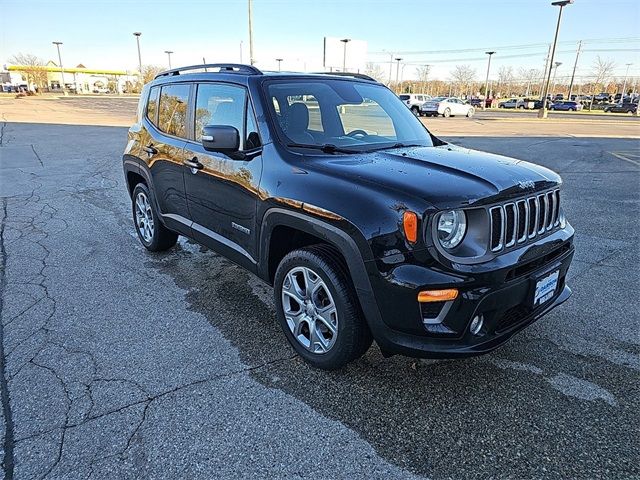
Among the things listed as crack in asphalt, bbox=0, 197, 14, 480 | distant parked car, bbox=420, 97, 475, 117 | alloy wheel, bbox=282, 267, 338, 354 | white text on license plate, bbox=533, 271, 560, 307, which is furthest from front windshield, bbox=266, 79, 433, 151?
distant parked car, bbox=420, 97, 475, 117

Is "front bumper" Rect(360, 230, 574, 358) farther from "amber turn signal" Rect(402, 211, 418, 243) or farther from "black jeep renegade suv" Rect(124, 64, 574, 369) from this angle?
"amber turn signal" Rect(402, 211, 418, 243)

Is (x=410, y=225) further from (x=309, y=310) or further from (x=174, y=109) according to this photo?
(x=174, y=109)

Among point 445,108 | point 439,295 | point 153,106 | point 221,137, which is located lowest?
point 445,108

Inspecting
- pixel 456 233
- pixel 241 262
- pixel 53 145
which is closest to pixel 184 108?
pixel 241 262

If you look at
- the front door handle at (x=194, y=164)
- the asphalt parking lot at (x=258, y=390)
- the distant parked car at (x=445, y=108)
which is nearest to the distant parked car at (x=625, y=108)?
the distant parked car at (x=445, y=108)

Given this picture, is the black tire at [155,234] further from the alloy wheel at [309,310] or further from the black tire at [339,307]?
the black tire at [339,307]

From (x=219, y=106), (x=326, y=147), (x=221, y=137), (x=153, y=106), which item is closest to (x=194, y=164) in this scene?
(x=219, y=106)

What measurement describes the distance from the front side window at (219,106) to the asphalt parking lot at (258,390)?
5.08ft

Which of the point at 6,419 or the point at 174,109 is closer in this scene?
the point at 6,419

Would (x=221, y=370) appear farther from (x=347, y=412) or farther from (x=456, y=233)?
(x=456, y=233)

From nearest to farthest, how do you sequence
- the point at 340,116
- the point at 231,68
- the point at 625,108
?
the point at 340,116 < the point at 231,68 < the point at 625,108

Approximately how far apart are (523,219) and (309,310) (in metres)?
1.45

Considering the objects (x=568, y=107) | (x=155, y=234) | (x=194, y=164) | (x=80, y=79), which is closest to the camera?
(x=194, y=164)

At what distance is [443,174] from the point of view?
108 inches
